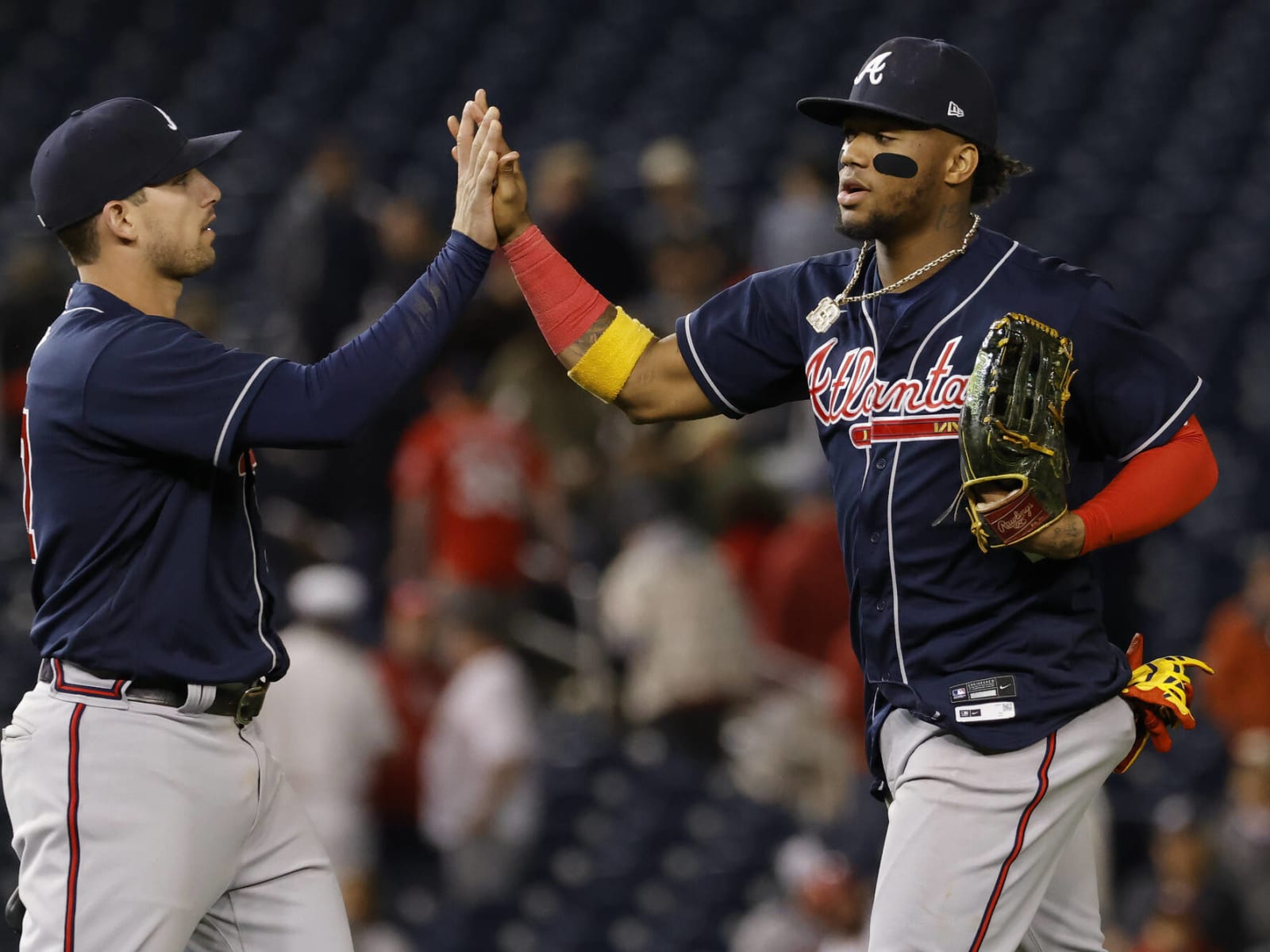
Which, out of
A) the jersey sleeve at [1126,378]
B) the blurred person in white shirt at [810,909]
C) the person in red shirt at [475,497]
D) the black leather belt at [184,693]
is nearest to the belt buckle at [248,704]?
the black leather belt at [184,693]

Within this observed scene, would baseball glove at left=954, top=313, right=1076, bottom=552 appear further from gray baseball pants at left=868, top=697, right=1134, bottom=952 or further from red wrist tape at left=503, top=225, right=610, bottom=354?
red wrist tape at left=503, top=225, right=610, bottom=354

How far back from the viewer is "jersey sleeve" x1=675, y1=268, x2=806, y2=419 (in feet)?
11.9

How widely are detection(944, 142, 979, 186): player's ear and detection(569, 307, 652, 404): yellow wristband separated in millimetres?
666

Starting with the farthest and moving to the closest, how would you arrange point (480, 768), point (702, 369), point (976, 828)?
point (480, 768), point (702, 369), point (976, 828)

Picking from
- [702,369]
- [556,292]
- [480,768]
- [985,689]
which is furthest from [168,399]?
[480,768]

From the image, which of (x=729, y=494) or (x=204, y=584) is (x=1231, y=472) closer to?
→ (x=729, y=494)

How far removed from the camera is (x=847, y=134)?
3469mm

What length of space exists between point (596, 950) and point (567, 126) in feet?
18.3

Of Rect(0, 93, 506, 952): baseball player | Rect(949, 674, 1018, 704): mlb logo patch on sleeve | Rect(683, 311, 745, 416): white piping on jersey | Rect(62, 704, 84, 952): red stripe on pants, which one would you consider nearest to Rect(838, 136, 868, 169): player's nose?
Rect(683, 311, 745, 416): white piping on jersey

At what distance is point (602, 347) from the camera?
145 inches

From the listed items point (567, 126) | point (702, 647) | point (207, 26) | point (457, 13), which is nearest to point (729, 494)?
point (702, 647)

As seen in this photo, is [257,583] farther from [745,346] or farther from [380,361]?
[745,346]

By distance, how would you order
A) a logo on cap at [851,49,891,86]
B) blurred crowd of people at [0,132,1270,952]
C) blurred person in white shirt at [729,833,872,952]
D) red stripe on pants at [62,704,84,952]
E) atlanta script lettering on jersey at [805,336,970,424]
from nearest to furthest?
1. red stripe on pants at [62,704,84,952]
2. atlanta script lettering on jersey at [805,336,970,424]
3. a logo on cap at [851,49,891,86]
4. blurred person in white shirt at [729,833,872,952]
5. blurred crowd of people at [0,132,1270,952]

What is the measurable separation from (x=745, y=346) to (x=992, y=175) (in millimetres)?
569
